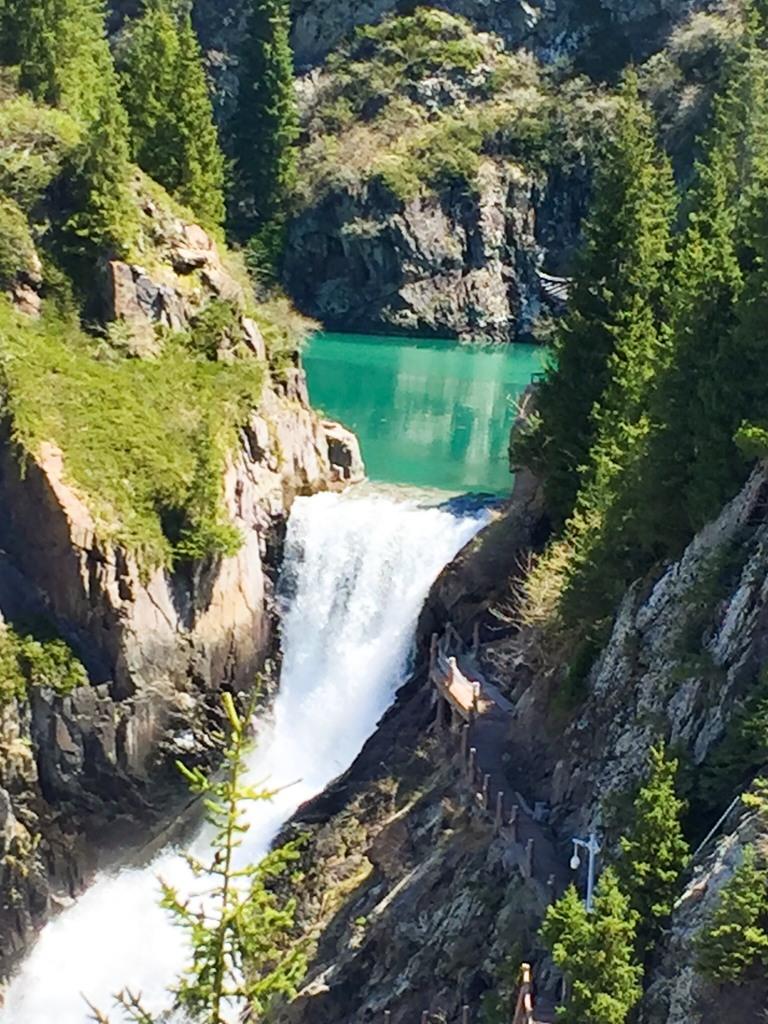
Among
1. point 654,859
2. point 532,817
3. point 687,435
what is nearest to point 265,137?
point 687,435

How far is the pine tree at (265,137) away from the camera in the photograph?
81250 mm

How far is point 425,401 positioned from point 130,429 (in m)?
28.0

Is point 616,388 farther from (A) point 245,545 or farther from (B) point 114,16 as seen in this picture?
(B) point 114,16

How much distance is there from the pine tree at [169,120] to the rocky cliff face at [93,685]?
53.5ft

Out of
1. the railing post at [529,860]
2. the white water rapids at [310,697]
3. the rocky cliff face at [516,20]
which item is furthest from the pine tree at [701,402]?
the rocky cliff face at [516,20]

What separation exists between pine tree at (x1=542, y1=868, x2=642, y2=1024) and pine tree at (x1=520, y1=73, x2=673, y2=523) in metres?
15.1

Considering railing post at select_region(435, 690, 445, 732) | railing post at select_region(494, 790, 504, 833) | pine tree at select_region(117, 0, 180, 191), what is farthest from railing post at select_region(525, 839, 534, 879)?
pine tree at select_region(117, 0, 180, 191)

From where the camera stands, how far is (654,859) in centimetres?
1762

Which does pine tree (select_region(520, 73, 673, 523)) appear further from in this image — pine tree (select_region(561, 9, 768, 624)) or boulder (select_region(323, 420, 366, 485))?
boulder (select_region(323, 420, 366, 485))

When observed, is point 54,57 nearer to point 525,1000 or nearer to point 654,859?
point 654,859

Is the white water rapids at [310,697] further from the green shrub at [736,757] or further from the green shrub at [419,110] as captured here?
the green shrub at [419,110]

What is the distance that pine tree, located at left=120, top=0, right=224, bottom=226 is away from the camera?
44.9m

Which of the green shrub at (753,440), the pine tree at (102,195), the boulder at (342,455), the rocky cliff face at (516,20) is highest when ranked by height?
the rocky cliff face at (516,20)

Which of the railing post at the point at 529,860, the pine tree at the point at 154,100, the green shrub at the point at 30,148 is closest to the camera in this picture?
the railing post at the point at 529,860
